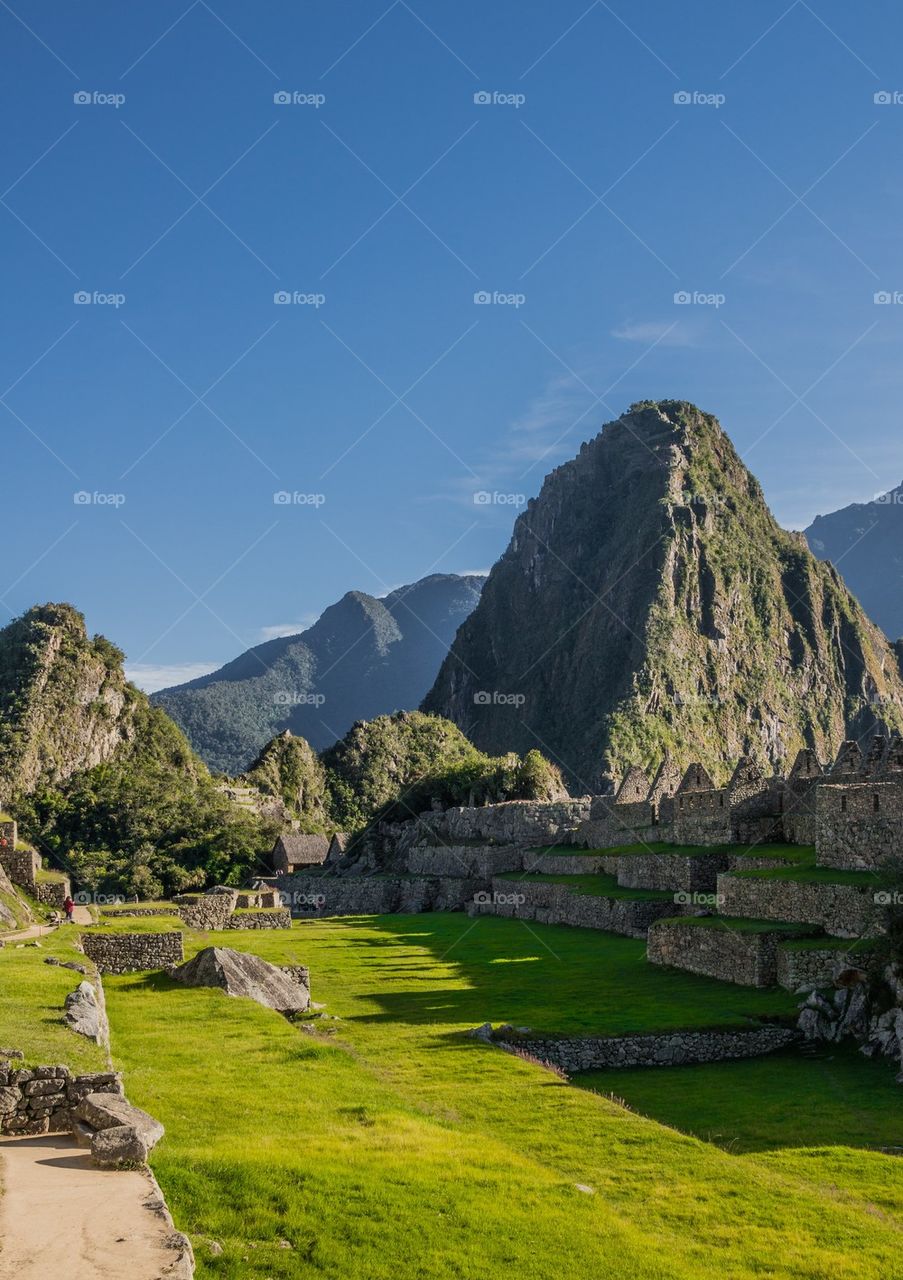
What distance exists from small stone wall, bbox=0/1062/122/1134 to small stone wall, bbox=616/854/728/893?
20.3 meters

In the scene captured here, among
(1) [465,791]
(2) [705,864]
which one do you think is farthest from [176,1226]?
(1) [465,791]

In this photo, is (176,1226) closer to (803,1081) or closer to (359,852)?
(803,1081)

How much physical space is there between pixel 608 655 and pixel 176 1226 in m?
172

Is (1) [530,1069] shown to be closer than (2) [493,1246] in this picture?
No

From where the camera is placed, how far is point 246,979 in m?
21.2

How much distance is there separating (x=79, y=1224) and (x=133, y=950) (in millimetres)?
18900

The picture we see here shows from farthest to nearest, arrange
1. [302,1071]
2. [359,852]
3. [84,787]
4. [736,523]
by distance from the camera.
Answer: [736,523]
[84,787]
[359,852]
[302,1071]

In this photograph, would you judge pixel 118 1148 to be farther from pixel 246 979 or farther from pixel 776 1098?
pixel 246 979

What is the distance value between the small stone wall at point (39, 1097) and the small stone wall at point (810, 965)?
43.5 ft

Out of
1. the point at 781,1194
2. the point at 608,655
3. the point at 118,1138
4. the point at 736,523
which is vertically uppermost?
the point at 736,523

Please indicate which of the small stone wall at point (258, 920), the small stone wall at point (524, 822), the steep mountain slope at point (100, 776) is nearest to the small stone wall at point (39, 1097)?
the small stone wall at point (258, 920)

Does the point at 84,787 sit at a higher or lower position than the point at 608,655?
lower

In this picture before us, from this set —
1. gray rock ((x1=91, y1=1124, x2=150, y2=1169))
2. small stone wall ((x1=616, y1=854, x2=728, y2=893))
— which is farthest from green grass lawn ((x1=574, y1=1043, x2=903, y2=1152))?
small stone wall ((x1=616, y1=854, x2=728, y2=893))

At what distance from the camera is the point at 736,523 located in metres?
198
